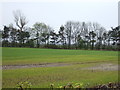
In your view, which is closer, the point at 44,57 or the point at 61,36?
the point at 44,57

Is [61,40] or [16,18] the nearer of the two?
[16,18]

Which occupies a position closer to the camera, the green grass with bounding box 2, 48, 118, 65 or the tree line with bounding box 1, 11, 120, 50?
the green grass with bounding box 2, 48, 118, 65

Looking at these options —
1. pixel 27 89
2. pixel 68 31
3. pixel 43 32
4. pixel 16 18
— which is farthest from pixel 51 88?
pixel 68 31

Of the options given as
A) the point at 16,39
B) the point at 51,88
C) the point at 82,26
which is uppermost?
the point at 82,26

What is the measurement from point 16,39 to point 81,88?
3037 cm

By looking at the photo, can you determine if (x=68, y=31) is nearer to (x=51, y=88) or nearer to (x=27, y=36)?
(x=27, y=36)

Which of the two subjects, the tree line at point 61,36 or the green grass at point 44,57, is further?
the tree line at point 61,36

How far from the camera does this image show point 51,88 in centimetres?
416

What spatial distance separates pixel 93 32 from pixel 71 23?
19.7ft

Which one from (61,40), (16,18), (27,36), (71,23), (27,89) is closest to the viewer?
(27,89)

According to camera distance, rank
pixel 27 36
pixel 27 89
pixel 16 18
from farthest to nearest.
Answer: pixel 27 36
pixel 16 18
pixel 27 89

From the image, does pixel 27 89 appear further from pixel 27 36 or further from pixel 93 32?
pixel 93 32

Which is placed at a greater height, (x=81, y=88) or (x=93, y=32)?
(x=93, y=32)

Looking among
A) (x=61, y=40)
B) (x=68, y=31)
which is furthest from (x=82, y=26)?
(x=61, y=40)
